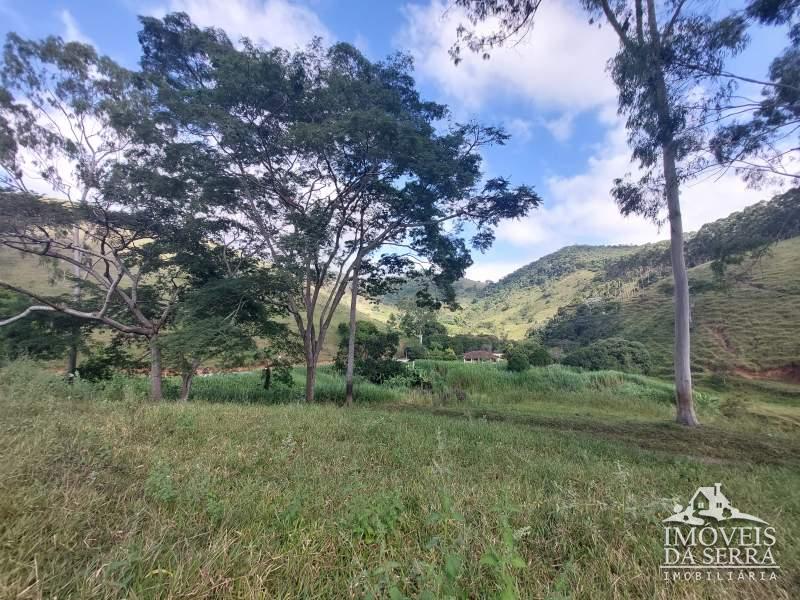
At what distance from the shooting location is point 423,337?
41.9m

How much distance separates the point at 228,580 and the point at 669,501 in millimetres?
2600

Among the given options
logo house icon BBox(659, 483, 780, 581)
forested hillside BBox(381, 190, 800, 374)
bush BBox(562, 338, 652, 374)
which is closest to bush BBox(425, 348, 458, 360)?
forested hillside BBox(381, 190, 800, 374)

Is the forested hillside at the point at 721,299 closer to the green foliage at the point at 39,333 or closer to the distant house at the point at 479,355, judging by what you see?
the distant house at the point at 479,355

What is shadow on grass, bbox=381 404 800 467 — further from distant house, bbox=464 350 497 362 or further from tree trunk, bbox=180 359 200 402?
distant house, bbox=464 350 497 362

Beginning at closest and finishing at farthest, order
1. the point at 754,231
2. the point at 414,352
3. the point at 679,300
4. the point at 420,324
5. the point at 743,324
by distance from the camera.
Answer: the point at 754,231 < the point at 679,300 < the point at 414,352 < the point at 743,324 < the point at 420,324

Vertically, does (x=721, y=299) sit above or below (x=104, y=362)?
above

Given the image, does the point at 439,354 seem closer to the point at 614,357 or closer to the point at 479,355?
the point at 479,355

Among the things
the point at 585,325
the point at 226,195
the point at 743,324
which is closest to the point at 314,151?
the point at 226,195

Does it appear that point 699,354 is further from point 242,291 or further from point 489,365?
point 242,291

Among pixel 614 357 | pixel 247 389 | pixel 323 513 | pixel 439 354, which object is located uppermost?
pixel 323 513

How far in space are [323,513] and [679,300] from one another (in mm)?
9725

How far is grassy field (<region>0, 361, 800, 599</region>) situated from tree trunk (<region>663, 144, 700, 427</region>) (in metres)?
3.61

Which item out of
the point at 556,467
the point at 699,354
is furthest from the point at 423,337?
the point at 556,467

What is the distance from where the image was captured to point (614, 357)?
1174 inches
